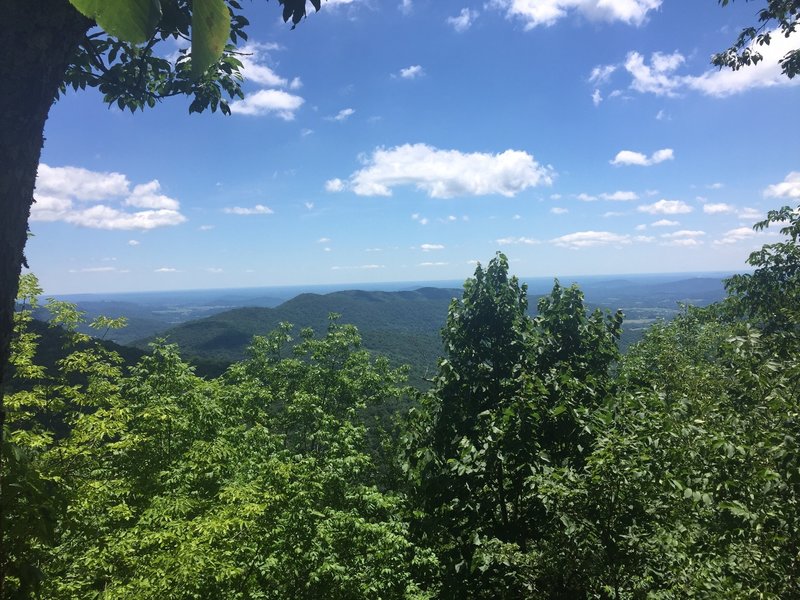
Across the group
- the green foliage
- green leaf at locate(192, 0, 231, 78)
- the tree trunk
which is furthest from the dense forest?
green leaf at locate(192, 0, 231, 78)

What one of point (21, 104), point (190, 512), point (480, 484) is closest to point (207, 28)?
point (21, 104)

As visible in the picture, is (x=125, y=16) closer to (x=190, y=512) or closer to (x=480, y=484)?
(x=480, y=484)

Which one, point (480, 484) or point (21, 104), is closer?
point (21, 104)

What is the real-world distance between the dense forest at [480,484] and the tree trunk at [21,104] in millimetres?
2179

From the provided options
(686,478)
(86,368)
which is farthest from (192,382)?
(686,478)

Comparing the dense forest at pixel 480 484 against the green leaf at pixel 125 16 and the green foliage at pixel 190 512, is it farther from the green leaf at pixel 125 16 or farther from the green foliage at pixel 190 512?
the green leaf at pixel 125 16

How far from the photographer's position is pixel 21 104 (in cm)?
115

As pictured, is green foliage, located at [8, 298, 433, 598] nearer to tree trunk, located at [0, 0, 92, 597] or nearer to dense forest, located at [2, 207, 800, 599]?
dense forest, located at [2, 207, 800, 599]

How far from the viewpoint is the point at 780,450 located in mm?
4453

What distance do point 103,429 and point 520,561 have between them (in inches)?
366

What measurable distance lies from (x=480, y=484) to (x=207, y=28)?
10.1 meters

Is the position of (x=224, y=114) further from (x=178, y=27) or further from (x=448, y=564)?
(x=448, y=564)

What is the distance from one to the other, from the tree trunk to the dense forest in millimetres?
2179

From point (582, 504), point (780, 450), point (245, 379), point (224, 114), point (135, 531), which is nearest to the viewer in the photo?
point (780, 450)
